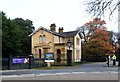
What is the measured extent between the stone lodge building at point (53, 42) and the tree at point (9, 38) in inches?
202

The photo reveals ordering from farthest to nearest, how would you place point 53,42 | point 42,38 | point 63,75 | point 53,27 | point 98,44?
point 98,44 < point 53,27 < point 42,38 < point 53,42 < point 63,75

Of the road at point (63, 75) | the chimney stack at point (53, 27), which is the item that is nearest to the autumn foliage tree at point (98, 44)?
the chimney stack at point (53, 27)

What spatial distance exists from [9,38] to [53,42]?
9.75 metres

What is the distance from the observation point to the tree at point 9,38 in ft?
187

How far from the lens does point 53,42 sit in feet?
212

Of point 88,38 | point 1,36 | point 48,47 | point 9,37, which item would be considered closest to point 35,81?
point 1,36

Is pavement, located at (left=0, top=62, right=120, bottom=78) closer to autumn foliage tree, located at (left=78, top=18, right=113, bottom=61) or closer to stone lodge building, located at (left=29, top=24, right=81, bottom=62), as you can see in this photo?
stone lodge building, located at (left=29, top=24, right=81, bottom=62)

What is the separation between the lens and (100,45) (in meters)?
73.4

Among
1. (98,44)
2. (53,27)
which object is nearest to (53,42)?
(53,27)

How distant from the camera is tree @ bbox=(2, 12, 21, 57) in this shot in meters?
57.0

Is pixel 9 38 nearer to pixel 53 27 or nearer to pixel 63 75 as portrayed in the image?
pixel 53 27

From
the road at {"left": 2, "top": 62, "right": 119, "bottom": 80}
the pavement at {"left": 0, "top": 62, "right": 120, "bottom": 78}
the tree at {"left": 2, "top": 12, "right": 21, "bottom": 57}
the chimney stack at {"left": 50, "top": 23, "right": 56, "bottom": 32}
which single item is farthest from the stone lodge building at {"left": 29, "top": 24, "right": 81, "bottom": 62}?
the road at {"left": 2, "top": 62, "right": 119, "bottom": 80}

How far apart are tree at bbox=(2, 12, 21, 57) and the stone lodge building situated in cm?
514

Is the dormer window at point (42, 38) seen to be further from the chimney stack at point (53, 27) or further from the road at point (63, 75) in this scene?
the road at point (63, 75)
